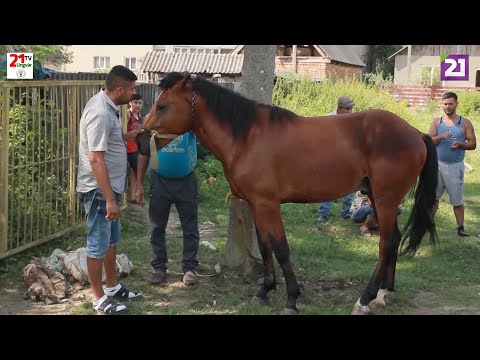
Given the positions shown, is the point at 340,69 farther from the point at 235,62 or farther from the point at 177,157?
the point at 177,157

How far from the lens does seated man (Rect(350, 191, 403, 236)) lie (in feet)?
26.4

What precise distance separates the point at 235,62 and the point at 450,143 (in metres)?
22.8

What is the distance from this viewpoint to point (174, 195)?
5754mm

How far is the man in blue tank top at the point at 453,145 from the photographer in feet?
25.0

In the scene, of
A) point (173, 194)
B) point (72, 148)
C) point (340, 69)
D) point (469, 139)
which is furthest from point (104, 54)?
point (173, 194)

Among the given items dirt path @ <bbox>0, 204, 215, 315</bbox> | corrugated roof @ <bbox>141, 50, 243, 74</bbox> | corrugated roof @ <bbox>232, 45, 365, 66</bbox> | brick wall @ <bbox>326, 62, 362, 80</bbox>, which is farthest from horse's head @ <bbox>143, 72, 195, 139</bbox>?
corrugated roof @ <bbox>232, 45, 365, 66</bbox>

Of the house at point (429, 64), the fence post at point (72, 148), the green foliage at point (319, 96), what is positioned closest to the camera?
the fence post at point (72, 148)

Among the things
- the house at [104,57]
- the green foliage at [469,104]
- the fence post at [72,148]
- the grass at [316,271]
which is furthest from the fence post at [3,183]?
the house at [104,57]

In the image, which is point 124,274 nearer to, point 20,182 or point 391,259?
point 20,182

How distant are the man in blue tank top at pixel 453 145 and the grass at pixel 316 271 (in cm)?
66

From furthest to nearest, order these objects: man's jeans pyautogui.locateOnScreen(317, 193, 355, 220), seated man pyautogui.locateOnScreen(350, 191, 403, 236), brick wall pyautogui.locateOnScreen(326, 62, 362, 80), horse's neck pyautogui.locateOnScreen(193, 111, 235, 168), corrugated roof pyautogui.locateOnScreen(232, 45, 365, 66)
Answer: corrugated roof pyautogui.locateOnScreen(232, 45, 365, 66) < brick wall pyautogui.locateOnScreen(326, 62, 362, 80) < man's jeans pyautogui.locateOnScreen(317, 193, 355, 220) < seated man pyautogui.locateOnScreen(350, 191, 403, 236) < horse's neck pyautogui.locateOnScreen(193, 111, 235, 168)

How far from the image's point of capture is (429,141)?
210 inches

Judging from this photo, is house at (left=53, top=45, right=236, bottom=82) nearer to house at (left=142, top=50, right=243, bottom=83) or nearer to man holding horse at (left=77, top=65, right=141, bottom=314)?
house at (left=142, top=50, right=243, bottom=83)

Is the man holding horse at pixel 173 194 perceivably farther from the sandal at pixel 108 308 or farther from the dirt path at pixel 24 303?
the sandal at pixel 108 308
